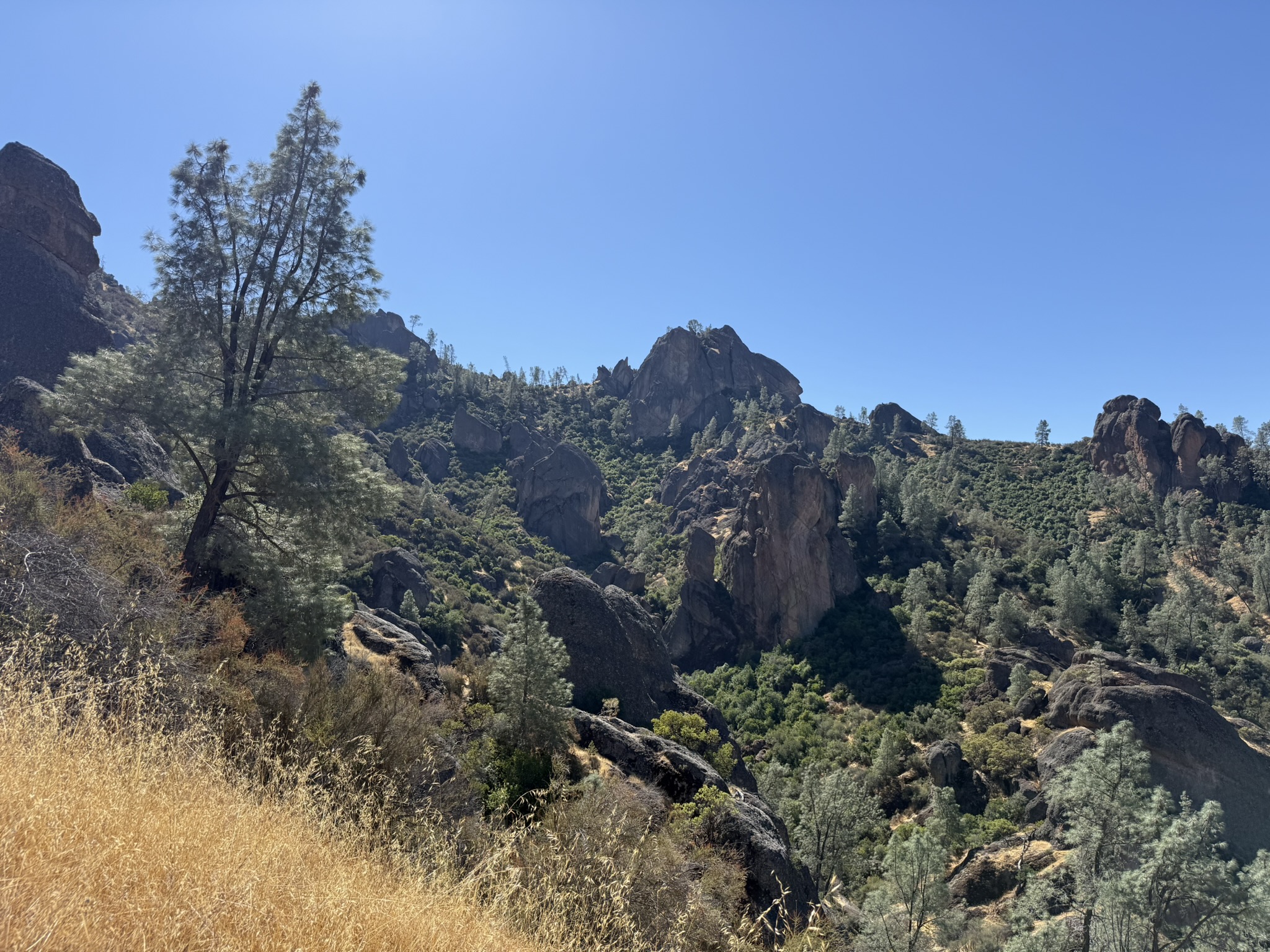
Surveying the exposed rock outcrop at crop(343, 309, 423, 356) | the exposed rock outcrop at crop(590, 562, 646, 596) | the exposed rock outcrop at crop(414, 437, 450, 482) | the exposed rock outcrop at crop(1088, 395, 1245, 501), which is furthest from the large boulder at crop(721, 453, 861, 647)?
the exposed rock outcrop at crop(343, 309, 423, 356)

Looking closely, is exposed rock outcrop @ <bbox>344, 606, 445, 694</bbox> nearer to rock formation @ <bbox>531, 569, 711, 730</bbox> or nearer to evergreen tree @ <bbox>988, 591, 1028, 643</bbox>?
rock formation @ <bbox>531, 569, 711, 730</bbox>

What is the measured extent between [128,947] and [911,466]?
9840 cm

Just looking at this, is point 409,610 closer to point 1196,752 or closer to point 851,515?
point 851,515

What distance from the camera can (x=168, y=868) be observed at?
3.06 metres

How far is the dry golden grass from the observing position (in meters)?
2.57

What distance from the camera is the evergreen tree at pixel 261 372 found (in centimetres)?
991

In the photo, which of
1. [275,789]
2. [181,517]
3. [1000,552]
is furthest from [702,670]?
[275,789]

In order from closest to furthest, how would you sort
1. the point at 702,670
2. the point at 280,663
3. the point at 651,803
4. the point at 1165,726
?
the point at 280,663, the point at 651,803, the point at 1165,726, the point at 702,670

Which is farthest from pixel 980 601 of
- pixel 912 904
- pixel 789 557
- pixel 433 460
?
pixel 433 460

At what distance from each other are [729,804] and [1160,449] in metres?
88.6

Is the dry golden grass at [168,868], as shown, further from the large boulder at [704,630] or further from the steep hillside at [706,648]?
the large boulder at [704,630]

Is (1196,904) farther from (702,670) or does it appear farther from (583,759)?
(702,670)

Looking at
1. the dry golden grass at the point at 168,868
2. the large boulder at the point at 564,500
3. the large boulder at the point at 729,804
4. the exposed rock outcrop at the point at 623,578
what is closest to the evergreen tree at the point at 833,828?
the large boulder at the point at 729,804

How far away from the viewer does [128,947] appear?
8.10ft
